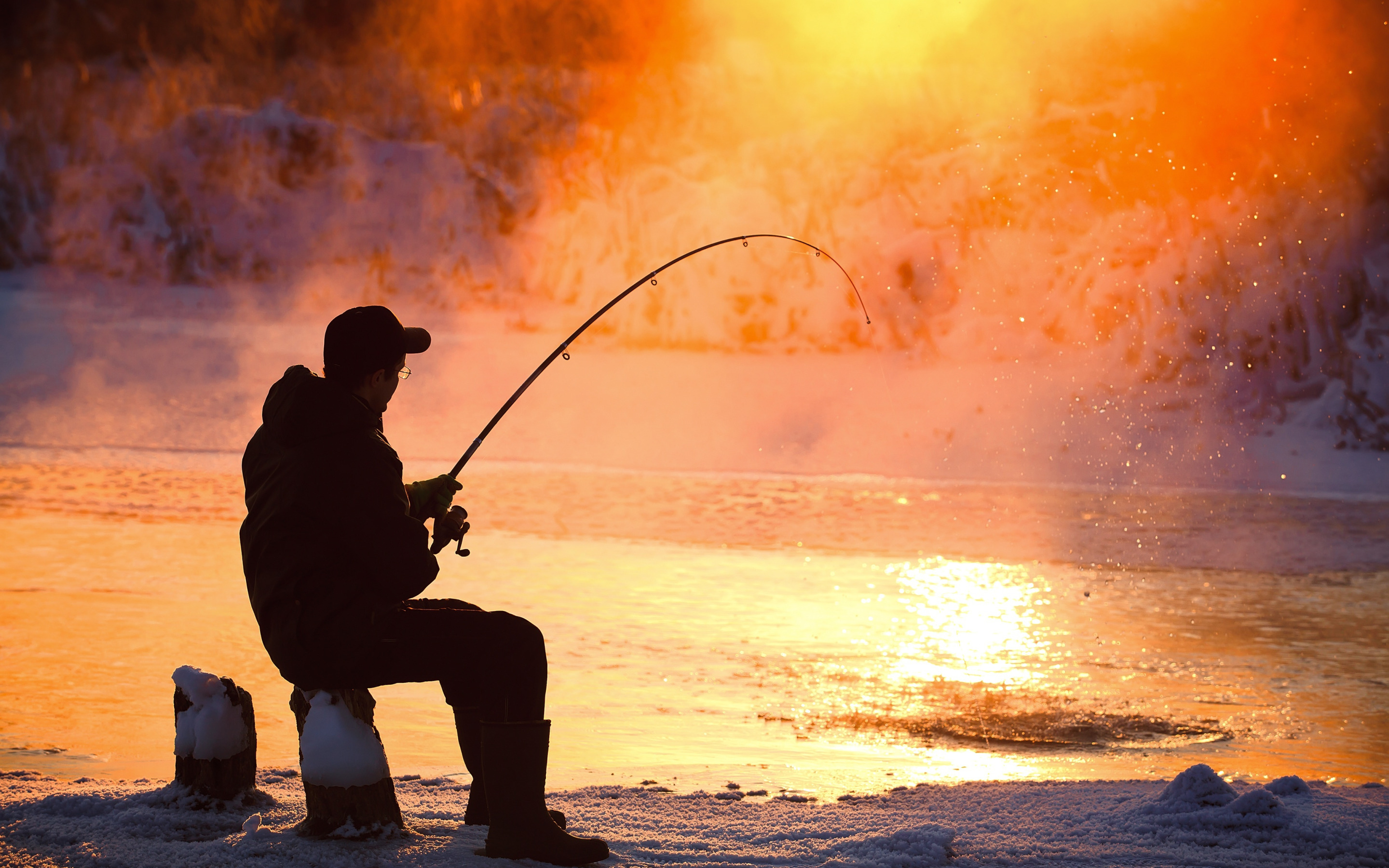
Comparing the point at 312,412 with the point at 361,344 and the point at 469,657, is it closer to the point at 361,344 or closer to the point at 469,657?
the point at 361,344

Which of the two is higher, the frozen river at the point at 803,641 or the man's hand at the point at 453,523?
the man's hand at the point at 453,523

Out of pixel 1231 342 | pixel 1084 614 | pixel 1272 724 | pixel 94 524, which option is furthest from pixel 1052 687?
pixel 1231 342

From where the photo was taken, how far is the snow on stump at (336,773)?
7.68ft

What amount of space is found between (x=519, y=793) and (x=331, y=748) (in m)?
0.35

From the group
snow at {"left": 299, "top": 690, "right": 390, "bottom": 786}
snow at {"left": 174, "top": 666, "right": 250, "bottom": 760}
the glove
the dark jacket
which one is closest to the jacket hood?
the dark jacket

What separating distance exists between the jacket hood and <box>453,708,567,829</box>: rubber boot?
55 cm

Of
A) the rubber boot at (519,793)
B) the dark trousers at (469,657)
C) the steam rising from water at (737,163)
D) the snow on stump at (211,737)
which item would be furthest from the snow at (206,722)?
the steam rising from water at (737,163)

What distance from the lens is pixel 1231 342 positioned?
16438 mm

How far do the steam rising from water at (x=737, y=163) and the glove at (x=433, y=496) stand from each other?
15.2 m

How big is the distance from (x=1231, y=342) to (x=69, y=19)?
15.9 m

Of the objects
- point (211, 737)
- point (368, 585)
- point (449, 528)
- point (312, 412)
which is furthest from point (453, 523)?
point (211, 737)

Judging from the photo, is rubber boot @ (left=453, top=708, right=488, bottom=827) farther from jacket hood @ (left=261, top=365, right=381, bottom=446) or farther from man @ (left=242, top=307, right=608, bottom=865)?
jacket hood @ (left=261, top=365, right=381, bottom=446)

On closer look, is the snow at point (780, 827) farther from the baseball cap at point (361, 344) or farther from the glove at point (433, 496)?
the baseball cap at point (361, 344)

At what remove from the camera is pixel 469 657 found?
225cm
